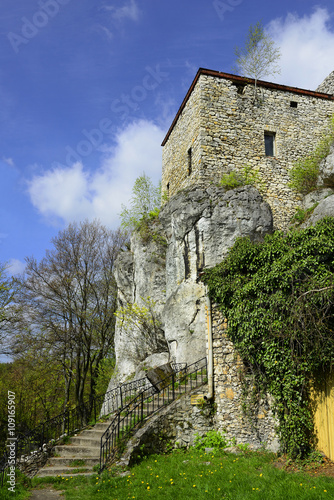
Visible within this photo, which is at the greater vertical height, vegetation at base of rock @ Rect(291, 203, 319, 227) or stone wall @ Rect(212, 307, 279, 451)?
vegetation at base of rock @ Rect(291, 203, 319, 227)

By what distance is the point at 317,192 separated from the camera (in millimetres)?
14633

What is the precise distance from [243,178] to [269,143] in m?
2.72

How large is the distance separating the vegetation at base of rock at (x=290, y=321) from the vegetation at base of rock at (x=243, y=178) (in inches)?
207

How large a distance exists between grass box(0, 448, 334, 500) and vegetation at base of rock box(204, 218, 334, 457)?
1026 millimetres

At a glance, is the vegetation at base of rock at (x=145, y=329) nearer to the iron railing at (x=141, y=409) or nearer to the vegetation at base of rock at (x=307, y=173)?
the iron railing at (x=141, y=409)

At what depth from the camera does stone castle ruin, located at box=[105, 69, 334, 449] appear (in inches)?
511

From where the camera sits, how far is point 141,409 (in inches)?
386

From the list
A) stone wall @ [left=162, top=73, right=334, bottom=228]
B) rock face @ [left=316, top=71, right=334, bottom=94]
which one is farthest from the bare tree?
rock face @ [left=316, top=71, right=334, bottom=94]

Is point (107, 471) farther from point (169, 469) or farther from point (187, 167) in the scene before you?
point (187, 167)

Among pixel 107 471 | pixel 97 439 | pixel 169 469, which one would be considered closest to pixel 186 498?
pixel 169 469

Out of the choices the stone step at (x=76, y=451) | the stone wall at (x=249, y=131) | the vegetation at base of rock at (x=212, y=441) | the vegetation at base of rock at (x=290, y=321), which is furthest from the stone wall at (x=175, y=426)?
the stone wall at (x=249, y=131)

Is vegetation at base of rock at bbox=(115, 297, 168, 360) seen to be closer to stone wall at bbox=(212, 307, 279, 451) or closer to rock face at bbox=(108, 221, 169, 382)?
rock face at bbox=(108, 221, 169, 382)

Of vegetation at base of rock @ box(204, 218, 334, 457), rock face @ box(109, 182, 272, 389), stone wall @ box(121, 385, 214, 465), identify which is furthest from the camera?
rock face @ box(109, 182, 272, 389)

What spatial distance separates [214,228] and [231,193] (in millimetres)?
1558
